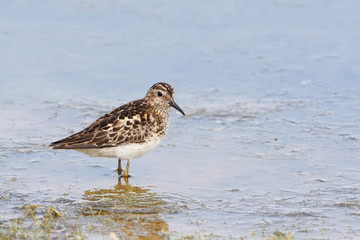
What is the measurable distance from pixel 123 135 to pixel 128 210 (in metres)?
1.96

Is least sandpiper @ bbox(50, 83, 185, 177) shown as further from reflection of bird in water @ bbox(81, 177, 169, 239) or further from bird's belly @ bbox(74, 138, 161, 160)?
reflection of bird in water @ bbox(81, 177, 169, 239)

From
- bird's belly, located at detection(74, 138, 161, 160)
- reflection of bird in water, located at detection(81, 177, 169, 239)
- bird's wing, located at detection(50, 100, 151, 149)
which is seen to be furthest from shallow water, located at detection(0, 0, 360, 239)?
bird's wing, located at detection(50, 100, 151, 149)

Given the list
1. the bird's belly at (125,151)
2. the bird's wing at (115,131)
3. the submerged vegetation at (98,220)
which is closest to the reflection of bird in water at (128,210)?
the submerged vegetation at (98,220)

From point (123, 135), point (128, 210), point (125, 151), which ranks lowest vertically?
point (128, 210)

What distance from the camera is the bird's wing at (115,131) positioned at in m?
9.69

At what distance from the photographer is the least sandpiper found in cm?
973

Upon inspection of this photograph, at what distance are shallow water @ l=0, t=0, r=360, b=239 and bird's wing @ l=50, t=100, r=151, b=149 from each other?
0.52 m

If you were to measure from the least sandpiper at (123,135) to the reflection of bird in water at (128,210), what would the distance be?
63cm

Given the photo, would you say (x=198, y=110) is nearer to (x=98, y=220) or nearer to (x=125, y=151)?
(x=125, y=151)

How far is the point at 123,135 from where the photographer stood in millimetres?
9977

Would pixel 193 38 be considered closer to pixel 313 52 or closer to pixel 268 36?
pixel 268 36

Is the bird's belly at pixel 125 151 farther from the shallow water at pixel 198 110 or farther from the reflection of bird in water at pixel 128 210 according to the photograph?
the reflection of bird in water at pixel 128 210

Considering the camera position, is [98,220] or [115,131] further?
[115,131]

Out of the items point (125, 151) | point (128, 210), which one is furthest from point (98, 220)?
point (125, 151)
